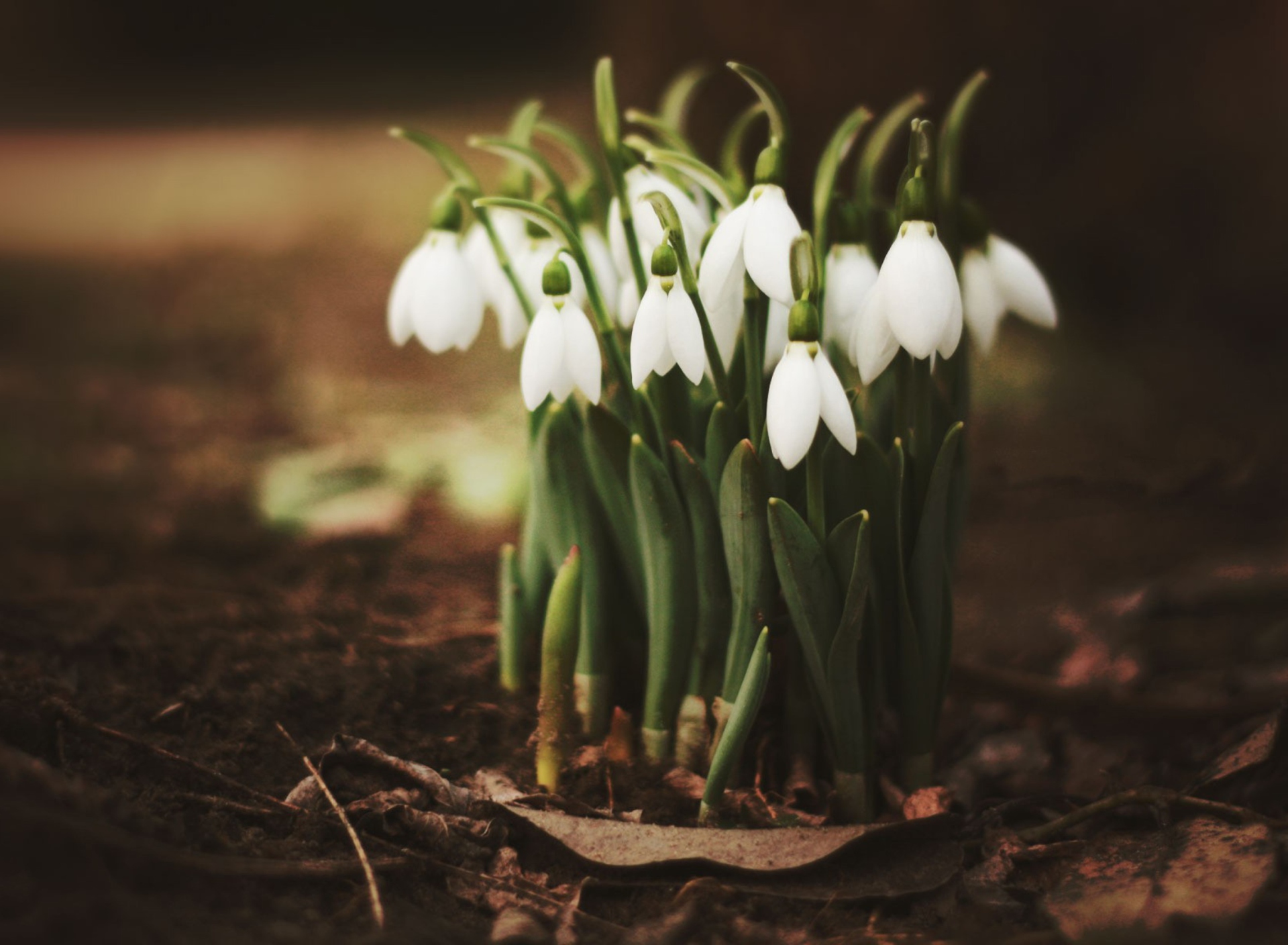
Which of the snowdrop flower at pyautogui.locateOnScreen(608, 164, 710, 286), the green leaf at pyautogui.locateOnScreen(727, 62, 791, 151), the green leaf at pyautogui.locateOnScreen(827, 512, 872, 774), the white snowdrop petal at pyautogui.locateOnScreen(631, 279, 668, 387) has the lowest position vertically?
the green leaf at pyautogui.locateOnScreen(827, 512, 872, 774)

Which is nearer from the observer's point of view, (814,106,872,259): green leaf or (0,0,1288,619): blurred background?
(814,106,872,259): green leaf

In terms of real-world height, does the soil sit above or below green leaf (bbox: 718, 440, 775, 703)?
below

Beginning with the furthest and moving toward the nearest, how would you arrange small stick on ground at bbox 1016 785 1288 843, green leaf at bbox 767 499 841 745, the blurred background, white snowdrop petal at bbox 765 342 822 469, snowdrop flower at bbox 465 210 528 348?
the blurred background
snowdrop flower at bbox 465 210 528 348
small stick on ground at bbox 1016 785 1288 843
green leaf at bbox 767 499 841 745
white snowdrop petal at bbox 765 342 822 469

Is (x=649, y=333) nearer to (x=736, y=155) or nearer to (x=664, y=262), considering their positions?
(x=664, y=262)

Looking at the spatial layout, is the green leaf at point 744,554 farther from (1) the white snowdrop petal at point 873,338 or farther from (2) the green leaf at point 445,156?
(2) the green leaf at point 445,156

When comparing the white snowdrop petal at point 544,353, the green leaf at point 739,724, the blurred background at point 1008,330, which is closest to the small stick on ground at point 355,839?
the green leaf at point 739,724

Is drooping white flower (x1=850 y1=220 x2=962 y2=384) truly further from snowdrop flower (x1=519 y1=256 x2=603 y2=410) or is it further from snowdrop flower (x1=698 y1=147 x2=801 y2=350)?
snowdrop flower (x1=519 y1=256 x2=603 y2=410)

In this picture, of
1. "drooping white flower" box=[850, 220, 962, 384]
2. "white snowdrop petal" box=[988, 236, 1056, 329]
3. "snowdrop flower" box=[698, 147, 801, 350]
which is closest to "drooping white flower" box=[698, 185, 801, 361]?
"snowdrop flower" box=[698, 147, 801, 350]
